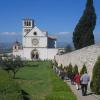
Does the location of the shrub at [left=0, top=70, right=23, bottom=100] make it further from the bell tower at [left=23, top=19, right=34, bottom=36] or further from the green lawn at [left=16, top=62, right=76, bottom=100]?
the bell tower at [left=23, top=19, right=34, bottom=36]

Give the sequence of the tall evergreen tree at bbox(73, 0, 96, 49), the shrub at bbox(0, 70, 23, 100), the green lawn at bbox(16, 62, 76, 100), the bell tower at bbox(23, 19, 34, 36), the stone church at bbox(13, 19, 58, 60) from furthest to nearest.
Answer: the bell tower at bbox(23, 19, 34, 36)
the stone church at bbox(13, 19, 58, 60)
the tall evergreen tree at bbox(73, 0, 96, 49)
the green lawn at bbox(16, 62, 76, 100)
the shrub at bbox(0, 70, 23, 100)

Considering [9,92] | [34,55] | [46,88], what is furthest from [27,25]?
[9,92]

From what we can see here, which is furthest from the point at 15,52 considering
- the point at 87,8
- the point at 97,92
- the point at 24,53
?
the point at 97,92

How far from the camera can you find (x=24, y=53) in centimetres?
12469

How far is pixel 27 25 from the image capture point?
131125 millimetres

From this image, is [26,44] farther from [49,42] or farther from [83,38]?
[83,38]

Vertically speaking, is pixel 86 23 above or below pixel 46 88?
above

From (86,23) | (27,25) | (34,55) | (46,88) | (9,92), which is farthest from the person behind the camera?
(27,25)

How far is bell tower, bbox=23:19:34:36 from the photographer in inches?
5113

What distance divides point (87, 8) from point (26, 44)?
7716cm

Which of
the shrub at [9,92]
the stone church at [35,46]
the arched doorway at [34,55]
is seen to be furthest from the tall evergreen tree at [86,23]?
the arched doorway at [34,55]

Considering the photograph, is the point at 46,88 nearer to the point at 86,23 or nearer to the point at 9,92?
the point at 9,92

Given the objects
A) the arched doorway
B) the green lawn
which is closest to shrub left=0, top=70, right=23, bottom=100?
the green lawn

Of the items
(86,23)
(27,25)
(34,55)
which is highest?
(27,25)
